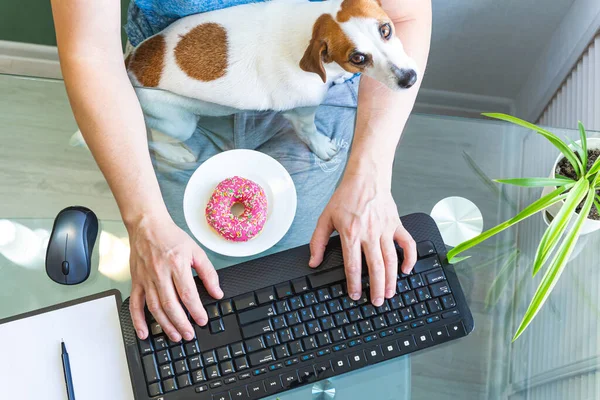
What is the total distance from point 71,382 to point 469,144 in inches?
28.3

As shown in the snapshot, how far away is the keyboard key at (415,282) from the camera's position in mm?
763

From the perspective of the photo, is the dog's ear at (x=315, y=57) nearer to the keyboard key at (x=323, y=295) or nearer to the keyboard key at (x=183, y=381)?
the keyboard key at (x=323, y=295)

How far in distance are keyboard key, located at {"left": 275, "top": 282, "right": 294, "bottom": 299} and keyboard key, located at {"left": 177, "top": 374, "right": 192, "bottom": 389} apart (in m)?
0.16

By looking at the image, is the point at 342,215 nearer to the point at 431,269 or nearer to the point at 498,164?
the point at 431,269

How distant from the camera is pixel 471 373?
0.82 metres

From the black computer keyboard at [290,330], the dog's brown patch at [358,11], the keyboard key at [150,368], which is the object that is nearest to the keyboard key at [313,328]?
the black computer keyboard at [290,330]

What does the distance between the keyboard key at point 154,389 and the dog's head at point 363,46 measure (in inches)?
19.3

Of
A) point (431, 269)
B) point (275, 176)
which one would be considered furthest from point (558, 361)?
point (275, 176)

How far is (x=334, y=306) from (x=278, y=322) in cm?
8

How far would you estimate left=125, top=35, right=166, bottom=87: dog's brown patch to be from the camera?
884 millimetres

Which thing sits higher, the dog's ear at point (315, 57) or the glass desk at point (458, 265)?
the dog's ear at point (315, 57)

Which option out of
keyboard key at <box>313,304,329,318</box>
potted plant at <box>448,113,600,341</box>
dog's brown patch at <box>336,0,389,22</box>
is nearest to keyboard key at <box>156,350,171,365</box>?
keyboard key at <box>313,304,329,318</box>

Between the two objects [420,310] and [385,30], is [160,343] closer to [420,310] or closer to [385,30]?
[420,310]

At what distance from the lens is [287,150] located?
35.9 inches
